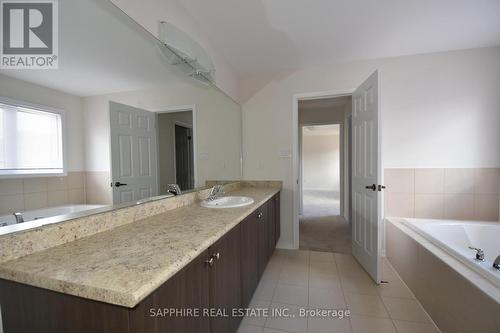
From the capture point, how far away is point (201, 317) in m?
0.88

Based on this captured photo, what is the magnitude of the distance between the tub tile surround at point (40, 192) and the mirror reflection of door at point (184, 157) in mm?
732

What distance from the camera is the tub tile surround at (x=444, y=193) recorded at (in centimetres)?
228

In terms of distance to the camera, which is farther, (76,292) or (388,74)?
(388,74)

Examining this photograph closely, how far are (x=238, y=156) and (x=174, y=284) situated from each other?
2203mm

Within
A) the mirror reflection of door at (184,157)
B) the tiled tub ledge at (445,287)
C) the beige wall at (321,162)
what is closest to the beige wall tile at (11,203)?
the mirror reflection of door at (184,157)

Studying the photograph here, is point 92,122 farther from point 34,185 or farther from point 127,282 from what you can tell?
point 127,282

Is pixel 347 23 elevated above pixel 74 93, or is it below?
above

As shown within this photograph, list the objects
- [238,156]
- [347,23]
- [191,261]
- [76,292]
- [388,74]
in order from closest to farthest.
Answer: [76,292]
[191,261]
[347,23]
[388,74]
[238,156]

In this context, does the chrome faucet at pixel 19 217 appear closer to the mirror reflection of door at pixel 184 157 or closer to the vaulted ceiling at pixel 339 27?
the mirror reflection of door at pixel 184 157

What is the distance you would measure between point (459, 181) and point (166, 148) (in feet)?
9.93

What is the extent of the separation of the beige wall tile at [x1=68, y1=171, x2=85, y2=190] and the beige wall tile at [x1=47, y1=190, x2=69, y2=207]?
0.04 m

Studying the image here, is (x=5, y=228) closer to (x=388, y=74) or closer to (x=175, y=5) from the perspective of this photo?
(x=175, y=5)

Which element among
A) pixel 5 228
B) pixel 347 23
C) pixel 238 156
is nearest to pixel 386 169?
pixel 347 23

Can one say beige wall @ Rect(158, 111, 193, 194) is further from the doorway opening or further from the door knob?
the doorway opening
